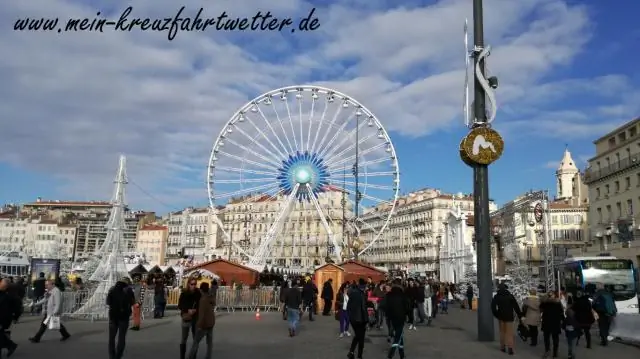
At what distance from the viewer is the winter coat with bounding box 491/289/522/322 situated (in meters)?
13.2

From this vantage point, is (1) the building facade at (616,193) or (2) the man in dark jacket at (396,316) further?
(1) the building facade at (616,193)

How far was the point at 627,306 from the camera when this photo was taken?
86.6 feet

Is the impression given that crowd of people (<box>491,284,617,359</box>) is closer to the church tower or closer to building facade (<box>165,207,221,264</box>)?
the church tower

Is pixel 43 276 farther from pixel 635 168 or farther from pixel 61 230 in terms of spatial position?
pixel 61 230

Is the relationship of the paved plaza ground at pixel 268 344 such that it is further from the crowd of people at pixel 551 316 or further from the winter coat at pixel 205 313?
the winter coat at pixel 205 313

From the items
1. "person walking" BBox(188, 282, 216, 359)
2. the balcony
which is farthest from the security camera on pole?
the balcony

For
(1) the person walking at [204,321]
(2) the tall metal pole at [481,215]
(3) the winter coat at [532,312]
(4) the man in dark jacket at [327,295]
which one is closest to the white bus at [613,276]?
(4) the man in dark jacket at [327,295]

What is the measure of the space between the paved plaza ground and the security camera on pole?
3.51ft

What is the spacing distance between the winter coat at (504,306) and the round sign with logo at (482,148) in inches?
152

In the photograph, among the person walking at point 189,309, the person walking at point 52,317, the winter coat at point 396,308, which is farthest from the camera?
the person walking at point 52,317

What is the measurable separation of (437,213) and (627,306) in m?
81.5

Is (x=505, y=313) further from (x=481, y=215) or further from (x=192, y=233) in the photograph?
(x=192, y=233)

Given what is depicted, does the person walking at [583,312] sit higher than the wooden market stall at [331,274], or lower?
lower

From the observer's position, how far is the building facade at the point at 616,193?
45938 millimetres
